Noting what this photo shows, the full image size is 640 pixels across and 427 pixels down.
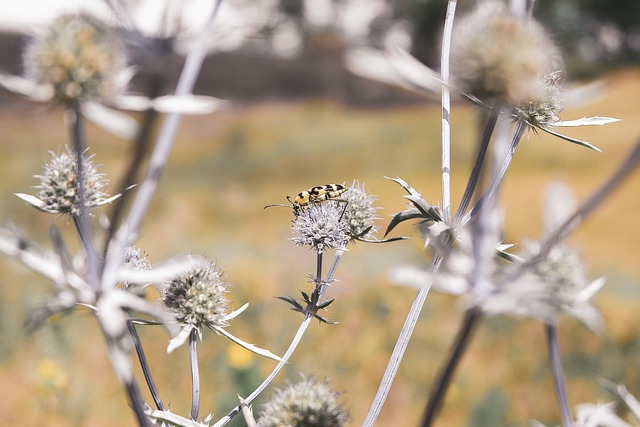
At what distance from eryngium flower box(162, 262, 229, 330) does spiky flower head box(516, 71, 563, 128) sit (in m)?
0.47

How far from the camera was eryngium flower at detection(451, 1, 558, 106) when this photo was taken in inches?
18.8

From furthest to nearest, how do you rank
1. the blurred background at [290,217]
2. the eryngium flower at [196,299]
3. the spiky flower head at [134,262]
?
the blurred background at [290,217] < the eryngium flower at [196,299] < the spiky flower head at [134,262]

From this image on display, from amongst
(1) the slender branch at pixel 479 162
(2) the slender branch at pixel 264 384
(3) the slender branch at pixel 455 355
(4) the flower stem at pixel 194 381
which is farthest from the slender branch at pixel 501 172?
(4) the flower stem at pixel 194 381

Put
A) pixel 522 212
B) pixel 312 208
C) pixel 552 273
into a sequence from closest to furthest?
pixel 552 273 < pixel 312 208 < pixel 522 212

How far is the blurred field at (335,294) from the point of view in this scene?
2.45 m

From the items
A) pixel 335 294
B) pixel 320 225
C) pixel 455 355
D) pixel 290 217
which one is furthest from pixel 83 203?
pixel 290 217

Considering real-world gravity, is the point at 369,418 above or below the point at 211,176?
below

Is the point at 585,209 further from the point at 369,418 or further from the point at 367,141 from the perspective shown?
the point at 367,141

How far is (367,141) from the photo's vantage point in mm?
9859

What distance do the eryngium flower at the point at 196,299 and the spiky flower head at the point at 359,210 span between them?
0.76 feet

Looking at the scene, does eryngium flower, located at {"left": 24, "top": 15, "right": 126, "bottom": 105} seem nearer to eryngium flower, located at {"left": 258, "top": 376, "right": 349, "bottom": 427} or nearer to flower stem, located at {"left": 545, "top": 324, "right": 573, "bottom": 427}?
eryngium flower, located at {"left": 258, "top": 376, "right": 349, "bottom": 427}

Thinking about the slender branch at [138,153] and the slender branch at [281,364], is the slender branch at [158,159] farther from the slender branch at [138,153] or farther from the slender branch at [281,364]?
the slender branch at [281,364]

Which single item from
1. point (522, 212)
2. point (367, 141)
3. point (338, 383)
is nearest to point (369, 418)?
point (338, 383)

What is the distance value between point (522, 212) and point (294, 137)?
483cm
